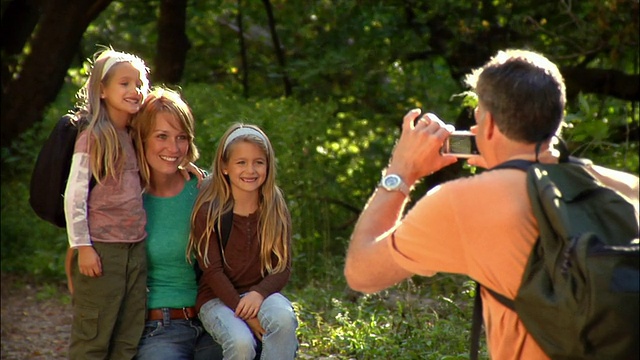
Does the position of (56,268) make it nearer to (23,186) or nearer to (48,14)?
(23,186)

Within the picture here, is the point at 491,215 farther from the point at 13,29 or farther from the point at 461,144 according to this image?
the point at 13,29

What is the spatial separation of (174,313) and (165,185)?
0.57 meters

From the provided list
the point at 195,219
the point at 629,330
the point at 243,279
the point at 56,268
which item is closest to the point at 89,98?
the point at 195,219

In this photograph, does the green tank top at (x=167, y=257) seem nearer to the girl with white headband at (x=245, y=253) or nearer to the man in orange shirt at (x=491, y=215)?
the girl with white headband at (x=245, y=253)

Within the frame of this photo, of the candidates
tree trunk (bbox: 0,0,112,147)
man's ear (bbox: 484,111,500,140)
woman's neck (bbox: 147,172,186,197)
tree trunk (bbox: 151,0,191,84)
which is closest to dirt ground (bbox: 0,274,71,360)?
tree trunk (bbox: 0,0,112,147)

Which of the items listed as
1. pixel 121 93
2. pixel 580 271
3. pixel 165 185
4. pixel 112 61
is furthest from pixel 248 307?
pixel 580 271

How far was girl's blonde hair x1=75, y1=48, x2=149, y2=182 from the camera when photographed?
14.7 ft

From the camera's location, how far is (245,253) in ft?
15.2

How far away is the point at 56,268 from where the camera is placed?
37.8 feet

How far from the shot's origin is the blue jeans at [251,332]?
4.33m

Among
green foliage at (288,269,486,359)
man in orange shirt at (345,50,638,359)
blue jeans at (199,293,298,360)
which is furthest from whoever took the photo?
green foliage at (288,269,486,359)

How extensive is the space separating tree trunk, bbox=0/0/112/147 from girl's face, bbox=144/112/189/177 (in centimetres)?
745

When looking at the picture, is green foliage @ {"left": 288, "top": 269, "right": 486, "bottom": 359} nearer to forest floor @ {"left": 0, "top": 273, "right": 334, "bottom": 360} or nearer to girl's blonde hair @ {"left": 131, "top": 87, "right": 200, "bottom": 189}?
girl's blonde hair @ {"left": 131, "top": 87, "right": 200, "bottom": 189}

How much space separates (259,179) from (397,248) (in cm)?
170
